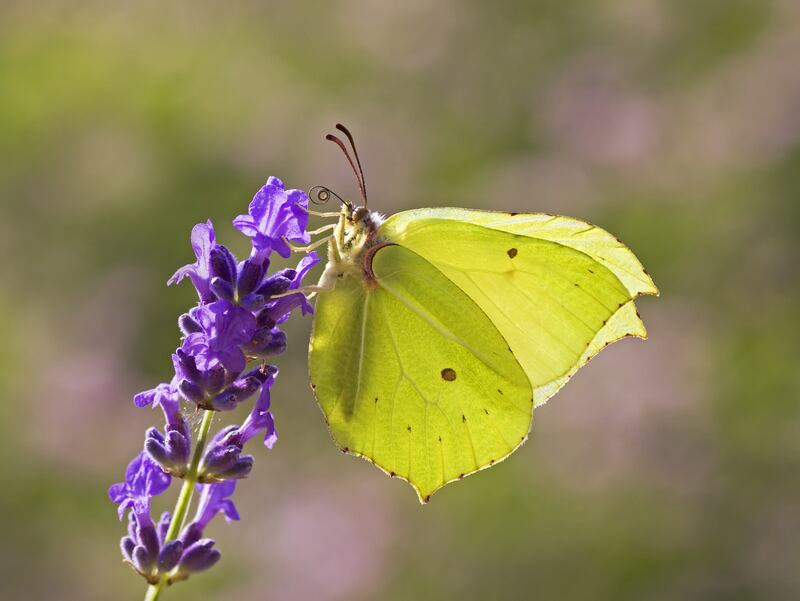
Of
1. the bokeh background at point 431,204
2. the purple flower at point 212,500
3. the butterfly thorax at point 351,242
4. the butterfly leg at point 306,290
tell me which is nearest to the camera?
the butterfly leg at point 306,290

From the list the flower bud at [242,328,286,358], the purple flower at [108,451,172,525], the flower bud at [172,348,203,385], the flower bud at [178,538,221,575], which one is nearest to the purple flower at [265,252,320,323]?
the flower bud at [242,328,286,358]

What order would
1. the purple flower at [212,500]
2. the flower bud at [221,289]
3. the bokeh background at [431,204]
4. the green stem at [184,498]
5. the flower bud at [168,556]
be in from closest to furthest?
1. the green stem at [184,498]
2. the flower bud at [168,556]
3. the flower bud at [221,289]
4. the purple flower at [212,500]
5. the bokeh background at [431,204]

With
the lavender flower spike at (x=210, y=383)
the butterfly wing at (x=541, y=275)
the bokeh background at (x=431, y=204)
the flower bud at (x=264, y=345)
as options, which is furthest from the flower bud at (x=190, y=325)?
the bokeh background at (x=431, y=204)

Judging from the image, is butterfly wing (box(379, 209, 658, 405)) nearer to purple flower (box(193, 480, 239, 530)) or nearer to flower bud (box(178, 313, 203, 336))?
flower bud (box(178, 313, 203, 336))

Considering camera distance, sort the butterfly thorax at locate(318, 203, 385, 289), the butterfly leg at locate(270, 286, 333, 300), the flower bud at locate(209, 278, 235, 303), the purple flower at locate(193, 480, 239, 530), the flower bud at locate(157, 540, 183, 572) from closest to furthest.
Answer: the flower bud at locate(157, 540, 183, 572) < the flower bud at locate(209, 278, 235, 303) < the butterfly leg at locate(270, 286, 333, 300) < the purple flower at locate(193, 480, 239, 530) < the butterfly thorax at locate(318, 203, 385, 289)

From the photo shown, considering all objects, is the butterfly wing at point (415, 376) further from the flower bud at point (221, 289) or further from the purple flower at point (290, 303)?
the flower bud at point (221, 289)

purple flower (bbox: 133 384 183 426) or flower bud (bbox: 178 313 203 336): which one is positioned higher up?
flower bud (bbox: 178 313 203 336)

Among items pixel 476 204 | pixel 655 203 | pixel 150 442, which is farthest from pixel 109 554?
pixel 655 203

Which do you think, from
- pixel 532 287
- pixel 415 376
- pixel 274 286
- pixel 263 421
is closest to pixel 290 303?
pixel 274 286

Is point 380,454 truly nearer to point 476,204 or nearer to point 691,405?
point 691,405
